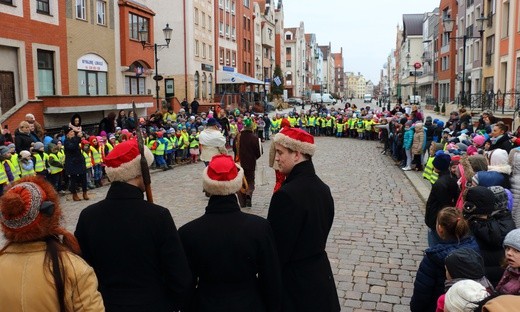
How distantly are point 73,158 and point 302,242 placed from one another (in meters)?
9.66

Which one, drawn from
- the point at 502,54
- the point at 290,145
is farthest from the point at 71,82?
the point at 502,54

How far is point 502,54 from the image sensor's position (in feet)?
99.7

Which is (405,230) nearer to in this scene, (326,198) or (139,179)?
(326,198)

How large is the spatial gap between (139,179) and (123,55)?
26.6m

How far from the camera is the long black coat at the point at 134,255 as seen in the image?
317cm

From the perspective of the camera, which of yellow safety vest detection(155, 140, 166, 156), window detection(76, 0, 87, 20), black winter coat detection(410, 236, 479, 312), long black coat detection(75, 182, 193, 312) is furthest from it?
window detection(76, 0, 87, 20)

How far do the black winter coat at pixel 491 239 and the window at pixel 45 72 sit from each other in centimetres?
2118

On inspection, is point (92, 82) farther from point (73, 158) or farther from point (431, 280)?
point (431, 280)

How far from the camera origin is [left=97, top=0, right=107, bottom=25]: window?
1035 inches

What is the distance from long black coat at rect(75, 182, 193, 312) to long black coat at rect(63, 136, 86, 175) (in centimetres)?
935

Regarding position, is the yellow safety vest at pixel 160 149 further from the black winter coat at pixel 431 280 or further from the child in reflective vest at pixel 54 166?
the black winter coat at pixel 431 280

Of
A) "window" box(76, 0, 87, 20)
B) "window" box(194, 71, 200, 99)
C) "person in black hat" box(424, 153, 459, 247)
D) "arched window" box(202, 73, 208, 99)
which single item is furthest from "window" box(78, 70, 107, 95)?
"person in black hat" box(424, 153, 459, 247)

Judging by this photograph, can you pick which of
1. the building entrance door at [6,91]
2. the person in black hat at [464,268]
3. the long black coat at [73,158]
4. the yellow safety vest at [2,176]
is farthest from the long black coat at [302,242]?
the building entrance door at [6,91]

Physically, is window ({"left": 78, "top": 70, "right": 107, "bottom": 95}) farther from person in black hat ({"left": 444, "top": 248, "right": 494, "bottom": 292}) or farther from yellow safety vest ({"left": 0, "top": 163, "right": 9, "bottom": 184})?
person in black hat ({"left": 444, "top": 248, "right": 494, "bottom": 292})
